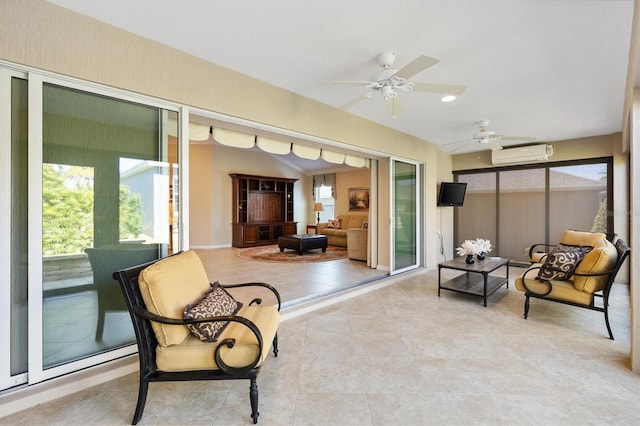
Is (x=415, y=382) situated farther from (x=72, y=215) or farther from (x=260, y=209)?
(x=260, y=209)

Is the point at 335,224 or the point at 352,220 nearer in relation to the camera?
the point at 352,220

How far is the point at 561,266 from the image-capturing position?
9.78 ft

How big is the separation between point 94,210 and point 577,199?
7.40 metres

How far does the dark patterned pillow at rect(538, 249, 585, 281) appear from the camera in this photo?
2.94 m

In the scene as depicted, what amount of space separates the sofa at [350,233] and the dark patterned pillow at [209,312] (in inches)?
174

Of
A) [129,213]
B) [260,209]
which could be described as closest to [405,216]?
[129,213]

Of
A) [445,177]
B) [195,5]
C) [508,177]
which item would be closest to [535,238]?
[508,177]

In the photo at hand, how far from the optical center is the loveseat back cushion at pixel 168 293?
5.26ft

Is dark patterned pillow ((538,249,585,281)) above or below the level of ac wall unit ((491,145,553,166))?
below

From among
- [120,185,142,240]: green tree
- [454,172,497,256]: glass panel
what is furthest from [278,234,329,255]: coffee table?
[120,185,142,240]: green tree

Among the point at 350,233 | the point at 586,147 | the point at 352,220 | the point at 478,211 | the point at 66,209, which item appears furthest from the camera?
the point at 352,220

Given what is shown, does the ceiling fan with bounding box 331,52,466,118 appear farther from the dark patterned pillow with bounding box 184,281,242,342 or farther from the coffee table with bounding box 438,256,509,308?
the coffee table with bounding box 438,256,509,308

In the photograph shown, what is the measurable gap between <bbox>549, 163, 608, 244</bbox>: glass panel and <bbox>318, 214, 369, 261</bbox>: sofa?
3769 mm

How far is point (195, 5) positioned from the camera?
1875 millimetres
